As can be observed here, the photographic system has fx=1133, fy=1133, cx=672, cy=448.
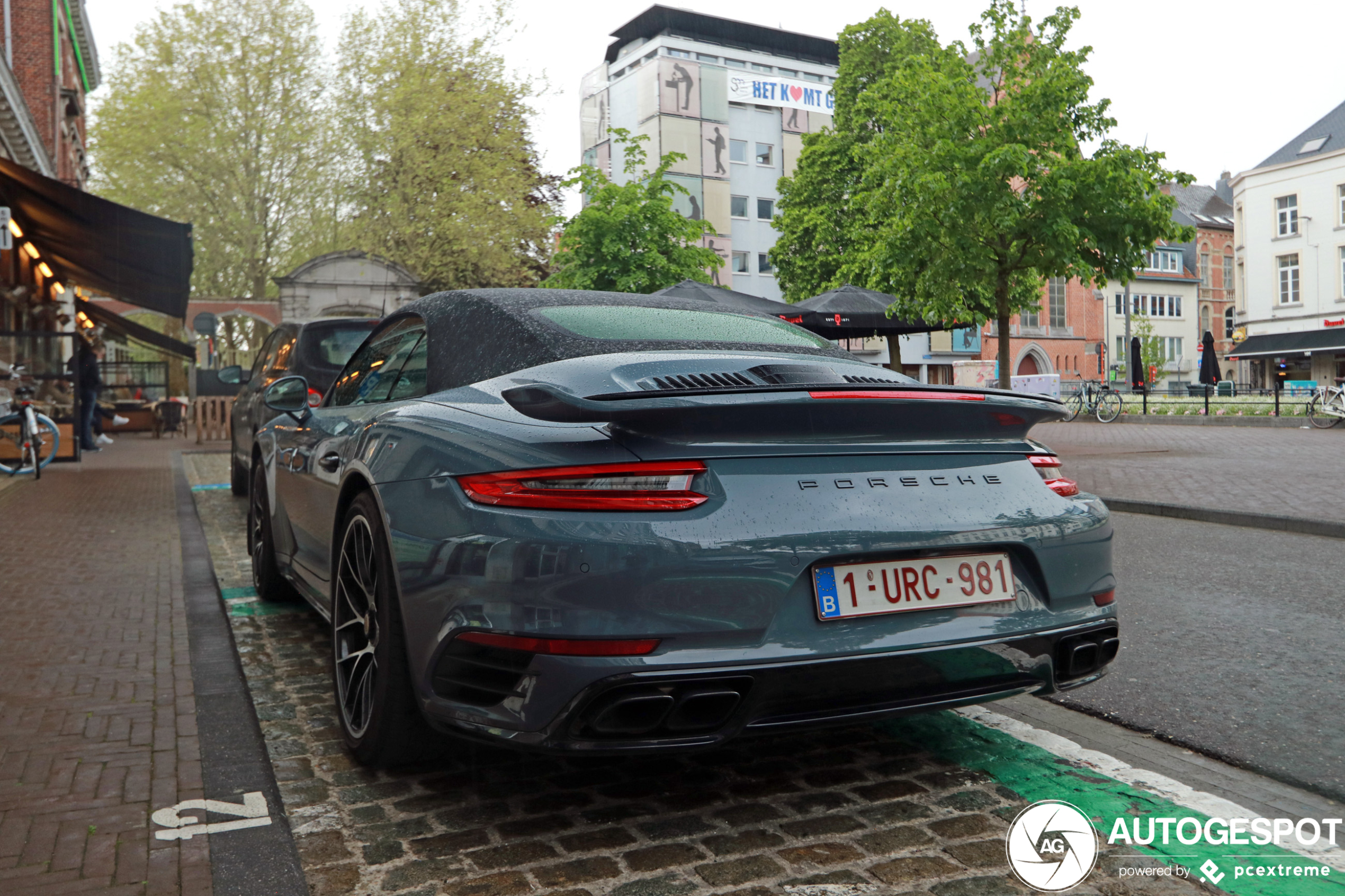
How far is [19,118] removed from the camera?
20.5 metres

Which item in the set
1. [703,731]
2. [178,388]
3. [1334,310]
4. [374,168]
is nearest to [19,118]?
[374,168]

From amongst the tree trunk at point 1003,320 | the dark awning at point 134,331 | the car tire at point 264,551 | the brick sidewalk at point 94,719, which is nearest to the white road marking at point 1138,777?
the brick sidewalk at point 94,719

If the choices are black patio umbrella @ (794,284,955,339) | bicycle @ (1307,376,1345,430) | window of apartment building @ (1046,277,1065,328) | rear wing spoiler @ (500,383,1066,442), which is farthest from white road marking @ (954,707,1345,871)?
window of apartment building @ (1046,277,1065,328)

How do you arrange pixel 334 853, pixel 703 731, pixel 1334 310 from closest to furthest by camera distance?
1. pixel 703 731
2. pixel 334 853
3. pixel 1334 310

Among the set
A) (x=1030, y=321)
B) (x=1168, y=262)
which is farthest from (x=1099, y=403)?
(x=1168, y=262)

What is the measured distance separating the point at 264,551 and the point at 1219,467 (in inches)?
458

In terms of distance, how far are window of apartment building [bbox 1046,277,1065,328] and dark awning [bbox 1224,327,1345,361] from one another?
912cm

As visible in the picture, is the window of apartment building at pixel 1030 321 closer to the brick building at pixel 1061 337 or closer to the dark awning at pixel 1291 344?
the brick building at pixel 1061 337

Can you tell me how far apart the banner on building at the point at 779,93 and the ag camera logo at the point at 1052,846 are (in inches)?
2466

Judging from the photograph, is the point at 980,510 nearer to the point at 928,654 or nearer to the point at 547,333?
the point at 928,654

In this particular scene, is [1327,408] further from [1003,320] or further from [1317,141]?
[1317,141]

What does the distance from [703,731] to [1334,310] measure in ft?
189

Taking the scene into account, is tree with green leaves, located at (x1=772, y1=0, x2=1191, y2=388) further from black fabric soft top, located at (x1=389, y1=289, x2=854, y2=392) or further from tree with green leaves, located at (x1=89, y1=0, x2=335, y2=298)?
tree with green leaves, located at (x1=89, y1=0, x2=335, y2=298)

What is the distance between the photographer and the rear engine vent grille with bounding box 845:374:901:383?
10.3ft
